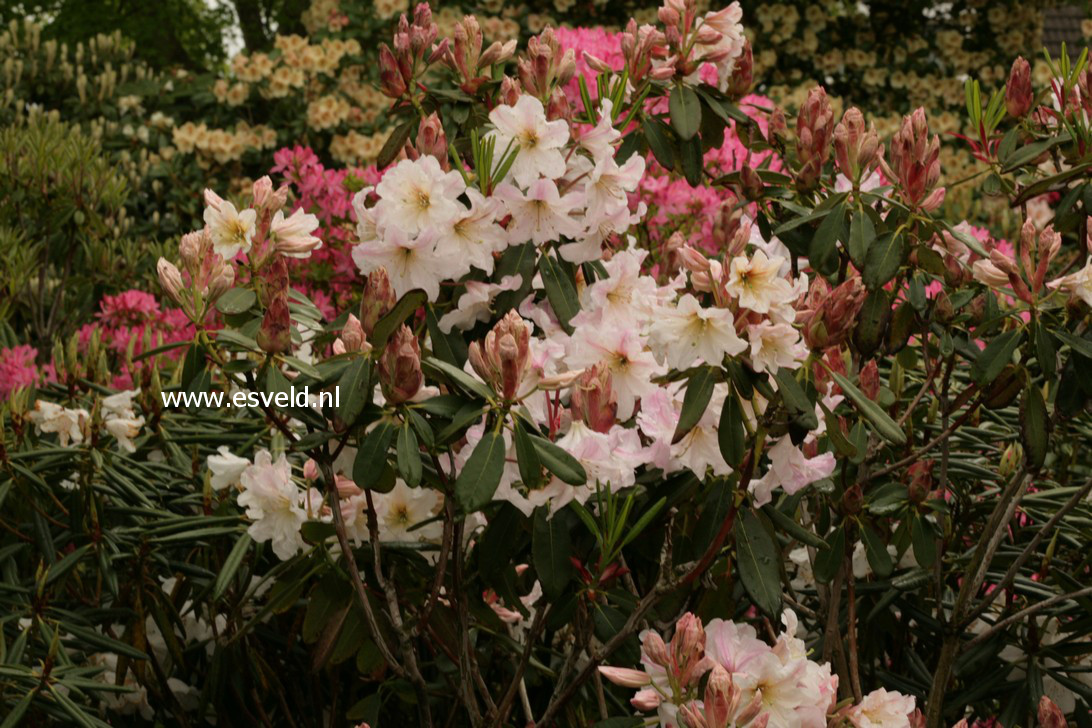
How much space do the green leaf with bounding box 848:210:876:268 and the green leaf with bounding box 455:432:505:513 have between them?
25.5 inches

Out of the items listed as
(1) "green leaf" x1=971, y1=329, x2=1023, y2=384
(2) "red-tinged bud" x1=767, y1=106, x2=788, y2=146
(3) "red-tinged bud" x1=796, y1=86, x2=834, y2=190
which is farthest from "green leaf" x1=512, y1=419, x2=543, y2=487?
(2) "red-tinged bud" x1=767, y1=106, x2=788, y2=146

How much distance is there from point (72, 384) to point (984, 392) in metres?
1.74

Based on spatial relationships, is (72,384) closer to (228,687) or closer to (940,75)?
(228,687)

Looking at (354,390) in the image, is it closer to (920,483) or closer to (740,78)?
(920,483)

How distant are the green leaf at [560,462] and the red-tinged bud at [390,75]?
0.79 metres

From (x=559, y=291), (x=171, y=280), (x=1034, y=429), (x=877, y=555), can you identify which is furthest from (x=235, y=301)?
(x=1034, y=429)

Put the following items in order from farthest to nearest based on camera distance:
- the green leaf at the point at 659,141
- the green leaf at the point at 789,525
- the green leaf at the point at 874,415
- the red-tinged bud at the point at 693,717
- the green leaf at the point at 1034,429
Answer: the green leaf at the point at 659,141
the green leaf at the point at 1034,429
the green leaf at the point at 789,525
the green leaf at the point at 874,415
the red-tinged bud at the point at 693,717

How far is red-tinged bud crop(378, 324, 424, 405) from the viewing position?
1.33 metres

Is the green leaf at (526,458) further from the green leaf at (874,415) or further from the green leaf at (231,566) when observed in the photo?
the green leaf at (231,566)

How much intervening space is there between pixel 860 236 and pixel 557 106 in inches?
18.6

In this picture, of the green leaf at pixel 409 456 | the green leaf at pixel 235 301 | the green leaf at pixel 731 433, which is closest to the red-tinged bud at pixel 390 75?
the green leaf at pixel 235 301

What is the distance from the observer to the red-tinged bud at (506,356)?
50.0 inches

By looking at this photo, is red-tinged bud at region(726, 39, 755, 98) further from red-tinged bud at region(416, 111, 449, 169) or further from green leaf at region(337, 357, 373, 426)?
green leaf at region(337, 357, 373, 426)

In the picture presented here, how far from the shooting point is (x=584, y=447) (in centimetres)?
133
